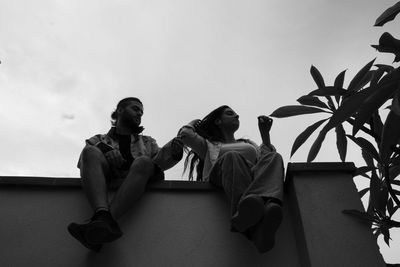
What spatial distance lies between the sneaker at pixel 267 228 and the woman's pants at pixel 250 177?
0.12 meters

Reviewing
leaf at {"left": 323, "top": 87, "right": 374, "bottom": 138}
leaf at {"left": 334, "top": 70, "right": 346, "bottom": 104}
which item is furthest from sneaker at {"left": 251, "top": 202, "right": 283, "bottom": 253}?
leaf at {"left": 334, "top": 70, "right": 346, "bottom": 104}

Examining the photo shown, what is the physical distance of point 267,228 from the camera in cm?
176

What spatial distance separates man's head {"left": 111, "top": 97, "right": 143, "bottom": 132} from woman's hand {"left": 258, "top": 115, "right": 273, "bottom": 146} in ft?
2.62

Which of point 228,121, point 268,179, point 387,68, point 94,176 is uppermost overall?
point 228,121

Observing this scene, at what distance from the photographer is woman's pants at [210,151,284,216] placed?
188 cm

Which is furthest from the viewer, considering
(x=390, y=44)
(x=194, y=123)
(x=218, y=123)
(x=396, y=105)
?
(x=218, y=123)

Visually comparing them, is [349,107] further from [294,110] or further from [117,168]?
[117,168]

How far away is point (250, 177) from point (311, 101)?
540mm

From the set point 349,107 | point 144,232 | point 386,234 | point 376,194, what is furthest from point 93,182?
point 386,234

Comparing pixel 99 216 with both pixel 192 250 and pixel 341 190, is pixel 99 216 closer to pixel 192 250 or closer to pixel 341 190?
pixel 192 250

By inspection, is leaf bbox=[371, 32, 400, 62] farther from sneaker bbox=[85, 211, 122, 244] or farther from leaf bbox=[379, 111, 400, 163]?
sneaker bbox=[85, 211, 122, 244]

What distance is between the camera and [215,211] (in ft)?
7.06

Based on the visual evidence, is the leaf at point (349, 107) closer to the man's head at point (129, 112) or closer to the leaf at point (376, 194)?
the leaf at point (376, 194)

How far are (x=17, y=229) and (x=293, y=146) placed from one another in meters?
1.40
